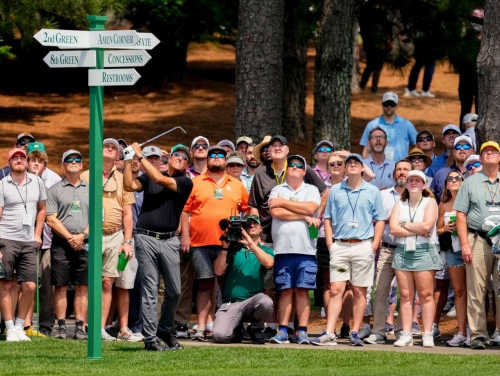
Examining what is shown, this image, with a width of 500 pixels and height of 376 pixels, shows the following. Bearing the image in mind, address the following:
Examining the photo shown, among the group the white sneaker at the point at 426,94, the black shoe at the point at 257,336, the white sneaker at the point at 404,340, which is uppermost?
the white sneaker at the point at 426,94

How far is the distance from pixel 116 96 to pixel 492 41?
52.5 ft

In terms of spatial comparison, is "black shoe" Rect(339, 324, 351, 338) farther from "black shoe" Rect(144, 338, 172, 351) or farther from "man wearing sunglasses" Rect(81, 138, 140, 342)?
"black shoe" Rect(144, 338, 172, 351)

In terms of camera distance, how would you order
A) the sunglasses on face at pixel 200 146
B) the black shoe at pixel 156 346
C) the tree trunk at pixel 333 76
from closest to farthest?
the black shoe at pixel 156 346
the sunglasses on face at pixel 200 146
the tree trunk at pixel 333 76

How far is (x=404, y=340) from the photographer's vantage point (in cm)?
1199

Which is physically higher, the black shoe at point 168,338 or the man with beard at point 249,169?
the man with beard at point 249,169

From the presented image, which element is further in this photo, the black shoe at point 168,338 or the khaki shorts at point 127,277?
the khaki shorts at point 127,277

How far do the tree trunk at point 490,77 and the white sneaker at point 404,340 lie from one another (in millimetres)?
3045

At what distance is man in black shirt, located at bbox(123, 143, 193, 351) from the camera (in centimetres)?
1110

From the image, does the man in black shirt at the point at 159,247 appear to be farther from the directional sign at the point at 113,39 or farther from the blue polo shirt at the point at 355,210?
the blue polo shirt at the point at 355,210

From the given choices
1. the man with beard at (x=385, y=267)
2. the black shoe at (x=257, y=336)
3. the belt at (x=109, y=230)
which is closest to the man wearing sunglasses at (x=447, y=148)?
the man with beard at (x=385, y=267)

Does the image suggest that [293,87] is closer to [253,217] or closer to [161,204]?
[253,217]

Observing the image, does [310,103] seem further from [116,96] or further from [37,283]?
[37,283]

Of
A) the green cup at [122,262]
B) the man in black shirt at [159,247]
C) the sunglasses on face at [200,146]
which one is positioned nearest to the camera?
the man in black shirt at [159,247]

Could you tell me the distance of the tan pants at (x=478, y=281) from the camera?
39.3 ft
